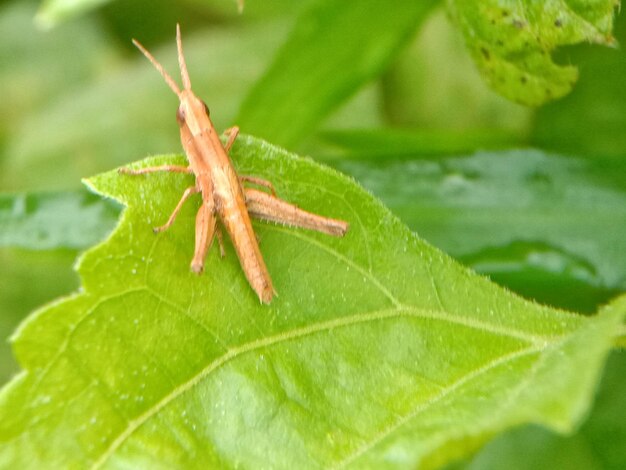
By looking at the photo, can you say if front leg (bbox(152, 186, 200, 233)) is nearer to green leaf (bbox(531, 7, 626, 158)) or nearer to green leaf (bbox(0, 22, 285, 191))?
green leaf (bbox(531, 7, 626, 158))

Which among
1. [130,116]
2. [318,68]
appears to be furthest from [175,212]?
[130,116]

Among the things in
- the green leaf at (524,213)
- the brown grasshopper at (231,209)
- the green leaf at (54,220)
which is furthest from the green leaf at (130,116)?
the brown grasshopper at (231,209)

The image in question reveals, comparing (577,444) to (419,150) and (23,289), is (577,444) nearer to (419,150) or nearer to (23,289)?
(419,150)

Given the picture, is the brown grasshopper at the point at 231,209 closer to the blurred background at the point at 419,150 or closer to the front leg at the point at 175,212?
the front leg at the point at 175,212

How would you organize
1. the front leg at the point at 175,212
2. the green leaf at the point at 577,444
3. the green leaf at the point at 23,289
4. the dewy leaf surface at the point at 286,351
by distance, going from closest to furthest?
the dewy leaf surface at the point at 286,351 < the front leg at the point at 175,212 < the green leaf at the point at 577,444 < the green leaf at the point at 23,289

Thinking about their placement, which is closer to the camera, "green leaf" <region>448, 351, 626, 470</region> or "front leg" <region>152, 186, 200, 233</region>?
"front leg" <region>152, 186, 200, 233</region>

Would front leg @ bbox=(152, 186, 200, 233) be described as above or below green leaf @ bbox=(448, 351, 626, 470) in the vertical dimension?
above

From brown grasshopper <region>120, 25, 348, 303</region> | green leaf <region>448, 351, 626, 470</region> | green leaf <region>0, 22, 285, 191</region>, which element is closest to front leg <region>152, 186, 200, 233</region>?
brown grasshopper <region>120, 25, 348, 303</region>
